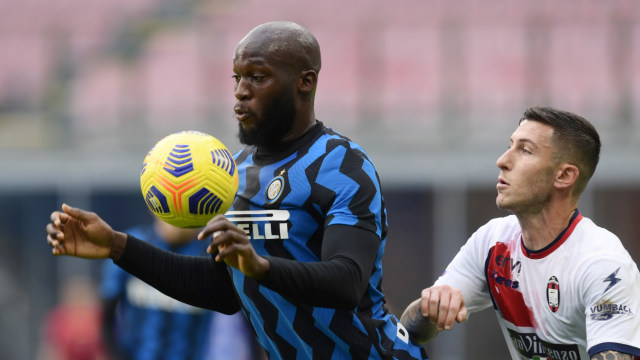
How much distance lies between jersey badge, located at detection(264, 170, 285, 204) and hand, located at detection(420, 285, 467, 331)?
0.83 meters

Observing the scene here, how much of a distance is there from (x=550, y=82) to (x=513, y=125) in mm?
1386

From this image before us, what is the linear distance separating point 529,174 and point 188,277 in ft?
5.32

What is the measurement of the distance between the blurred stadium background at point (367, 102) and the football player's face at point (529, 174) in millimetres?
7822

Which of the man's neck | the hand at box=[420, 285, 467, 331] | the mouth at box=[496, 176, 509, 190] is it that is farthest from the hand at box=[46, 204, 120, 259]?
the man's neck

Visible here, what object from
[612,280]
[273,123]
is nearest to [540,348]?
[612,280]

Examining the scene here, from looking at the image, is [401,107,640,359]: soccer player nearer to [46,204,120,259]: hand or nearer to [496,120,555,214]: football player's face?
→ [496,120,555,214]: football player's face

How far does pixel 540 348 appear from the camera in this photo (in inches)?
165

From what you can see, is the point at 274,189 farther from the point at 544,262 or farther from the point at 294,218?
the point at 544,262

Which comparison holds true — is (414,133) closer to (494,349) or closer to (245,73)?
(494,349)

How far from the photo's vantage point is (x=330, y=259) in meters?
3.44

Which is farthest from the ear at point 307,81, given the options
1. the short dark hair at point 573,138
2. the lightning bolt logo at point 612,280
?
the lightning bolt logo at point 612,280

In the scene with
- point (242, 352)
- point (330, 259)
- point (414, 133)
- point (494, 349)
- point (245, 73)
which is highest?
point (245, 73)

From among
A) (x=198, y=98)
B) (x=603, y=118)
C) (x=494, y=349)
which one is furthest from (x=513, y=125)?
(x=198, y=98)

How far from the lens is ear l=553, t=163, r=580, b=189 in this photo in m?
4.19
